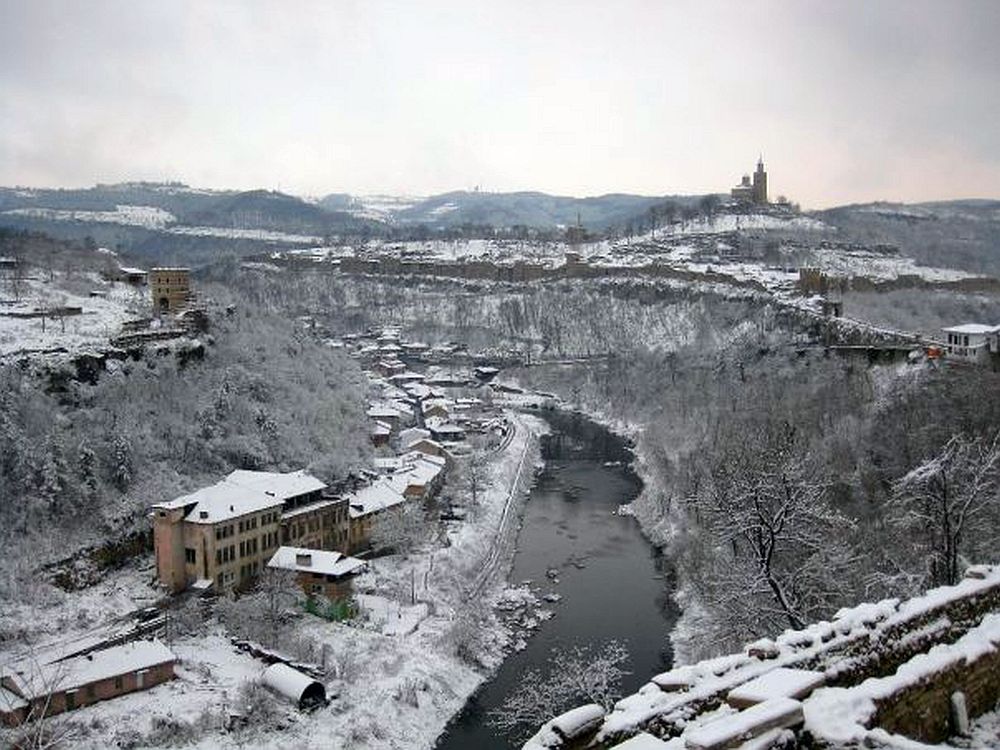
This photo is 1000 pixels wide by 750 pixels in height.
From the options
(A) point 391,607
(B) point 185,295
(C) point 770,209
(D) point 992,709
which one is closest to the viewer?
(D) point 992,709

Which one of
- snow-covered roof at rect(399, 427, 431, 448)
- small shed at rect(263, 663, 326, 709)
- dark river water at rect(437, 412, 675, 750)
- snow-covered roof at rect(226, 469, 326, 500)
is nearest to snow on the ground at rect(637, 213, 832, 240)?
snow-covered roof at rect(399, 427, 431, 448)

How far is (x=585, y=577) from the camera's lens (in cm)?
2006

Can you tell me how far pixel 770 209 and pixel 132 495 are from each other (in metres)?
64.9

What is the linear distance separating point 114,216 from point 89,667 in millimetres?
121753

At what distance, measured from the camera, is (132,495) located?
21172 mm

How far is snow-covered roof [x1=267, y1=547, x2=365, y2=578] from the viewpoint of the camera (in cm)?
1819

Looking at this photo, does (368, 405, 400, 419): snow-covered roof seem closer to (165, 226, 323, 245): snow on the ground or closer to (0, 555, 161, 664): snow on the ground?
(0, 555, 161, 664): snow on the ground

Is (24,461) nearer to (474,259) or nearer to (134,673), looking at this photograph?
(134,673)

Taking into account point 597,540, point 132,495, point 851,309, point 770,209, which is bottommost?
point 597,540

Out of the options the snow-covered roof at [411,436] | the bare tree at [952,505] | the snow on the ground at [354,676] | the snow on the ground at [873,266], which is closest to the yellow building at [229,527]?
the snow on the ground at [354,676]

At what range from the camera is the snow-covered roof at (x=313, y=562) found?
18.2 metres

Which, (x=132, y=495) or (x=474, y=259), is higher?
(x=474, y=259)

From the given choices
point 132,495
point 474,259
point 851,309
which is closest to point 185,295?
point 132,495

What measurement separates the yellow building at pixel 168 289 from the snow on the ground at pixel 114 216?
299 feet
